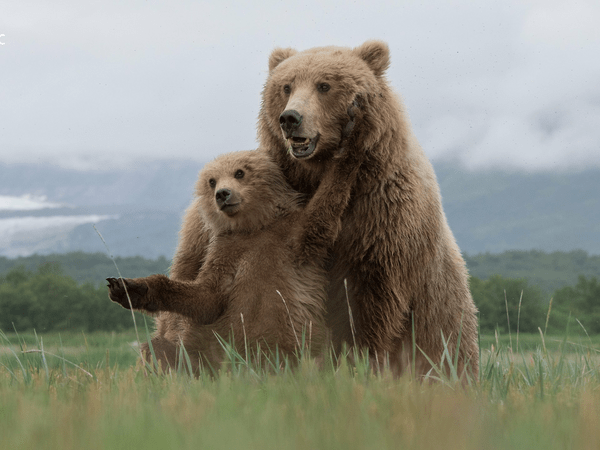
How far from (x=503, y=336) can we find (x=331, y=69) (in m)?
2.19

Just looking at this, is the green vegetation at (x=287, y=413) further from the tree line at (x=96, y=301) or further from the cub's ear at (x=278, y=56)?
the tree line at (x=96, y=301)

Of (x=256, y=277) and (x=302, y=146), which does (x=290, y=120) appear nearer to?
(x=302, y=146)

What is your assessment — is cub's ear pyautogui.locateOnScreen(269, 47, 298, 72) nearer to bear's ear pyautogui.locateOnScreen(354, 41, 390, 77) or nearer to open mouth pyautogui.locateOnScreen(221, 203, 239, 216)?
bear's ear pyautogui.locateOnScreen(354, 41, 390, 77)

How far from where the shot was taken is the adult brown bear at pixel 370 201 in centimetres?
384

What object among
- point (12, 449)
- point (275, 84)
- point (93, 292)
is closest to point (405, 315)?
point (275, 84)

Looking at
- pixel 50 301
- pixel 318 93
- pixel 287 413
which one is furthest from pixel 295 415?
pixel 50 301

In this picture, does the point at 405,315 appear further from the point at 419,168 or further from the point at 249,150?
the point at 249,150

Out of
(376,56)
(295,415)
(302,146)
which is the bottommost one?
(295,415)

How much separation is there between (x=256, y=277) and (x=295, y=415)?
1.61 meters

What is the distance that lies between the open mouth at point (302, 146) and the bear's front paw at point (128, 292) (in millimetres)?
1175

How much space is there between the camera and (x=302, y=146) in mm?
3734

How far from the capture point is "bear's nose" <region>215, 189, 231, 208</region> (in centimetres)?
384

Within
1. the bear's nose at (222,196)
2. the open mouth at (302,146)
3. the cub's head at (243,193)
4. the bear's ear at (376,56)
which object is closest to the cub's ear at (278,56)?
the bear's ear at (376,56)

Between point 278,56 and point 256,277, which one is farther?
point 278,56
